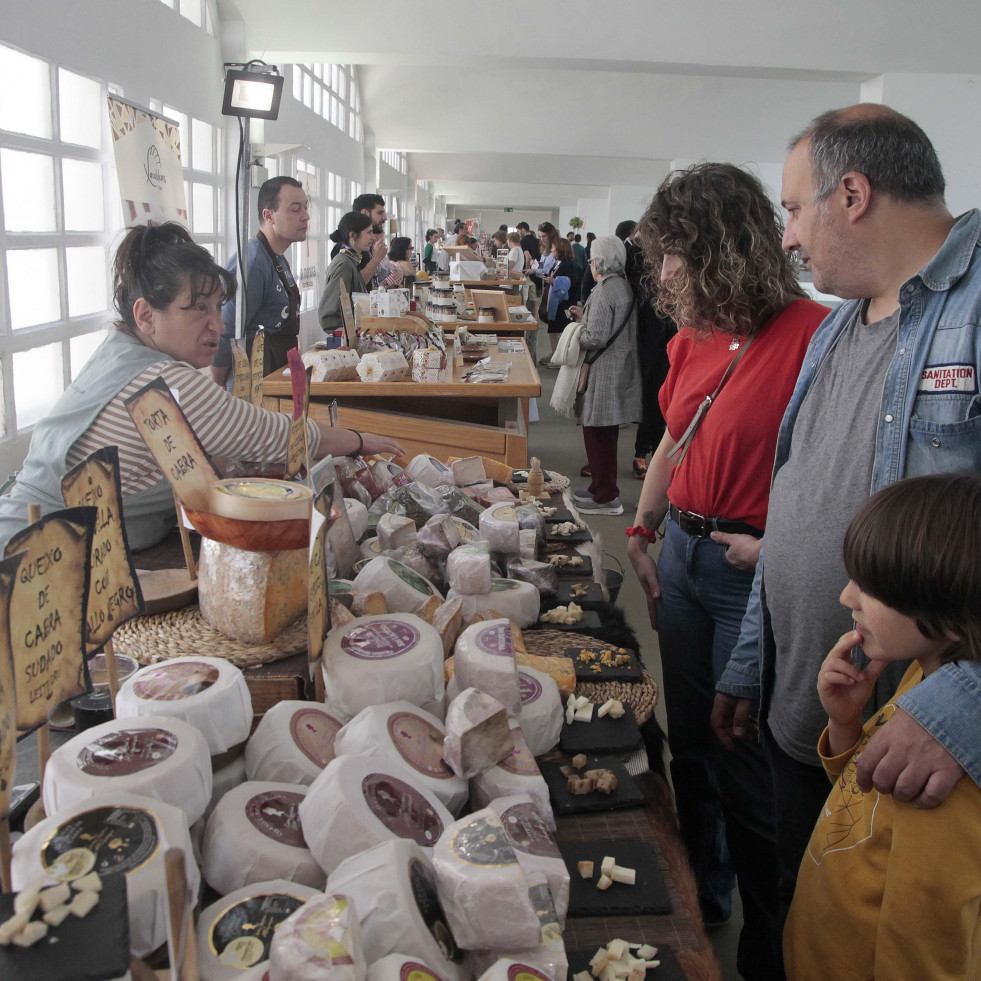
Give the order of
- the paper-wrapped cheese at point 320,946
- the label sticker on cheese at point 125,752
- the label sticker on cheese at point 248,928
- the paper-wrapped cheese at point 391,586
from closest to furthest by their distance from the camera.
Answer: the paper-wrapped cheese at point 320,946 < the label sticker on cheese at point 248,928 < the label sticker on cheese at point 125,752 < the paper-wrapped cheese at point 391,586

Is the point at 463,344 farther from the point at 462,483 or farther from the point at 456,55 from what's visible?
the point at 456,55

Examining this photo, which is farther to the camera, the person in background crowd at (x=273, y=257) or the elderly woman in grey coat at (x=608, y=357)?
the elderly woman in grey coat at (x=608, y=357)

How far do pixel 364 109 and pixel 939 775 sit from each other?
14750 mm

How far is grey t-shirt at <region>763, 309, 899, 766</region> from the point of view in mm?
1271

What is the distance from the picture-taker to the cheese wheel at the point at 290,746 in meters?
1.01

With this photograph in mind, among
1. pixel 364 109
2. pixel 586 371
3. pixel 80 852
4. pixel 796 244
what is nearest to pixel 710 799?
pixel 796 244

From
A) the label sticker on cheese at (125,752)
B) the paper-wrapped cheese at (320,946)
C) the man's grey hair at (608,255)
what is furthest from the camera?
the man's grey hair at (608,255)

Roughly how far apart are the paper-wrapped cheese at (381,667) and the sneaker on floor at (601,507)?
413 cm

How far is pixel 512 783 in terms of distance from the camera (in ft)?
3.46

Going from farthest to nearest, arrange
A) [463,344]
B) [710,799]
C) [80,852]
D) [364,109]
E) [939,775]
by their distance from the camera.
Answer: [364,109] → [463,344] → [710,799] → [939,775] → [80,852]

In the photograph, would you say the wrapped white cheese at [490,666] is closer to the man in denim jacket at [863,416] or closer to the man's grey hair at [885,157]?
the man in denim jacket at [863,416]

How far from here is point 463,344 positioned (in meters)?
5.07

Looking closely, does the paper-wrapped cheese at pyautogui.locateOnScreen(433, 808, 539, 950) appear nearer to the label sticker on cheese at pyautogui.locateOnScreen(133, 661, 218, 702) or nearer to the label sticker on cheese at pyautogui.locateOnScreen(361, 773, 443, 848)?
the label sticker on cheese at pyautogui.locateOnScreen(361, 773, 443, 848)

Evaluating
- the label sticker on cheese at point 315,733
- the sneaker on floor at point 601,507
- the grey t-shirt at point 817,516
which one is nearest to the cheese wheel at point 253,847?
the label sticker on cheese at point 315,733
